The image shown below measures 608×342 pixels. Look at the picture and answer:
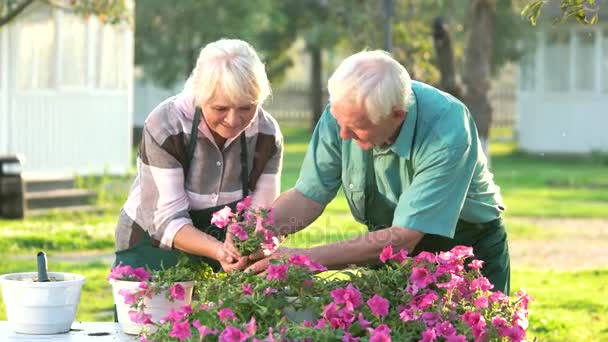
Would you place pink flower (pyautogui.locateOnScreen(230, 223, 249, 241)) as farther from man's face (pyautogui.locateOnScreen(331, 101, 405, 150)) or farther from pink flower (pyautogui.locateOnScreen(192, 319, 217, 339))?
pink flower (pyautogui.locateOnScreen(192, 319, 217, 339))

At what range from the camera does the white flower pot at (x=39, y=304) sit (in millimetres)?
3660

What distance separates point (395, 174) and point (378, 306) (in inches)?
31.7

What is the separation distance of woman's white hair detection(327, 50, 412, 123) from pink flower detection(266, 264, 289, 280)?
52 cm

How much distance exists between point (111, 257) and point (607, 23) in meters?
17.1

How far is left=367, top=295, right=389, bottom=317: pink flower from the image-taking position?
3.28 meters

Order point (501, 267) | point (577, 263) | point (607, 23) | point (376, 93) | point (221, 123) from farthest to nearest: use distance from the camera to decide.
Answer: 1. point (607, 23)
2. point (577, 263)
3. point (501, 267)
4. point (221, 123)
5. point (376, 93)

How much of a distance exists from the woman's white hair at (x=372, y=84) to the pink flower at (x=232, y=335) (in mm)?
781

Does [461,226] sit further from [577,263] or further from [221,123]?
[577,263]

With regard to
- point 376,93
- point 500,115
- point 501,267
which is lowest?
point 500,115

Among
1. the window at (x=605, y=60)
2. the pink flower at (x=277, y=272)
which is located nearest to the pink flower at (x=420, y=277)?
the pink flower at (x=277, y=272)

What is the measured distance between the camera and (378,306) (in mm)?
3279

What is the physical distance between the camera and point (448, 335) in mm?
3283

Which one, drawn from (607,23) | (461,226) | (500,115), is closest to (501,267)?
(461,226)

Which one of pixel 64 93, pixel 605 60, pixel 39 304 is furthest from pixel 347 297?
pixel 605 60
